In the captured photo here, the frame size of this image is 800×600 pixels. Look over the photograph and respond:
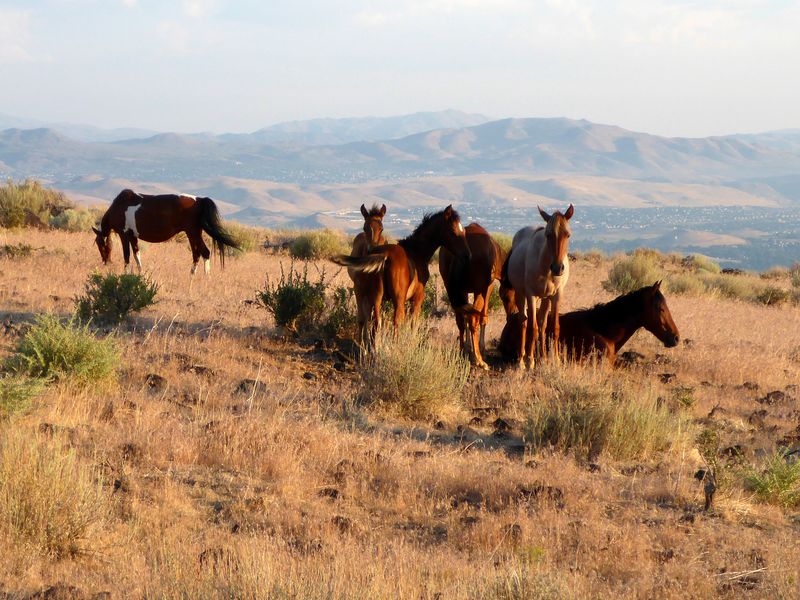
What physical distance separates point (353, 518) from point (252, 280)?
1069 cm

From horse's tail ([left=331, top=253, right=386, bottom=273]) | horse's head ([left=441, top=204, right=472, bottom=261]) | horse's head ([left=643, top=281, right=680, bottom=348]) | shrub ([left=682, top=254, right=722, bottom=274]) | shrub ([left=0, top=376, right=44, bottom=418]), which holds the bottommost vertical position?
shrub ([left=682, top=254, right=722, bottom=274])

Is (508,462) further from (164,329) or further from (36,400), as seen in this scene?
(164,329)

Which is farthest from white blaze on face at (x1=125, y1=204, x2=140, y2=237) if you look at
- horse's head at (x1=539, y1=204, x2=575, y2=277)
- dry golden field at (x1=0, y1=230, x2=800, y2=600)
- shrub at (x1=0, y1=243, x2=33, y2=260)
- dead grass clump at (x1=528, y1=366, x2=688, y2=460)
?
dead grass clump at (x1=528, y1=366, x2=688, y2=460)

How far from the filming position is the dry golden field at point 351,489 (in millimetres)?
4570

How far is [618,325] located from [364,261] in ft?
11.9

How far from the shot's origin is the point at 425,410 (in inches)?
338

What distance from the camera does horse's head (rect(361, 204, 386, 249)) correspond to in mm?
9961

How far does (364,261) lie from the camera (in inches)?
368

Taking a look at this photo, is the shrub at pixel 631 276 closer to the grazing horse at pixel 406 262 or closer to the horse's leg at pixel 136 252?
the horse's leg at pixel 136 252

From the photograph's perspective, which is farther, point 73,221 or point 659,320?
point 73,221

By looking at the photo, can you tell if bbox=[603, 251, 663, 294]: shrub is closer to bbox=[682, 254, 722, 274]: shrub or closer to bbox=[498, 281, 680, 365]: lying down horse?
bbox=[682, 254, 722, 274]: shrub

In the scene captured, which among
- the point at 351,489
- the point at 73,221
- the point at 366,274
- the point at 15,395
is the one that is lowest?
the point at 351,489

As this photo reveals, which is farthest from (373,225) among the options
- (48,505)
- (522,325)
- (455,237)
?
(48,505)

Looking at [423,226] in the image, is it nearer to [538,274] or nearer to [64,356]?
[538,274]
